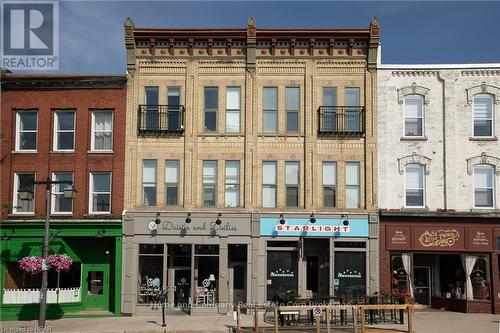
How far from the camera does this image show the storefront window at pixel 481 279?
28.2m

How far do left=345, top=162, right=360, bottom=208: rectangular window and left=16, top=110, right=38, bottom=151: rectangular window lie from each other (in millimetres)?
14303

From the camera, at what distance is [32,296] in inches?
1073

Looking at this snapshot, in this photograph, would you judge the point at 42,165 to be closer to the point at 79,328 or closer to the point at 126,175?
the point at 126,175

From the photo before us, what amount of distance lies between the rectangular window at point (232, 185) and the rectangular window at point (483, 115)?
1095cm

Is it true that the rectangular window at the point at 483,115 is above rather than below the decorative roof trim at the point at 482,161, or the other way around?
above

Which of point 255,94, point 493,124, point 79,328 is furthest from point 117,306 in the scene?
point 493,124

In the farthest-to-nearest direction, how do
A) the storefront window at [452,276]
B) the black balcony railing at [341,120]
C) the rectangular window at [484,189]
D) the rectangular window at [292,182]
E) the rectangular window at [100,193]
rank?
1. the black balcony railing at [341,120]
2. the rectangular window at [292,182]
3. the rectangular window at [100,193]
4. the rectangular window at [484,189]
5. the storefront window at [452,276]

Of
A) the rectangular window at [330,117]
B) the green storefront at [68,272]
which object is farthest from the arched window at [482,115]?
the green storefront at [68,272]

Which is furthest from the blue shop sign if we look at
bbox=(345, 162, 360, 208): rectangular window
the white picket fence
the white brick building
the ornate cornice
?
the ornate cornice

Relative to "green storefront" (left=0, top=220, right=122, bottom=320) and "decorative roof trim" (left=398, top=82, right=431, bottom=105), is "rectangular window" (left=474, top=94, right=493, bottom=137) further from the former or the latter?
"green storefront" (left=0, top=220, right=122, bottom=320)

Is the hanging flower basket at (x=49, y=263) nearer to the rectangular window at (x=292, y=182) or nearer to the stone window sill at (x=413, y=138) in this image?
the rectangular window at (x=292, y=182)

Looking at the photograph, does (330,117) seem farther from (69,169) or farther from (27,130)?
(27,130)

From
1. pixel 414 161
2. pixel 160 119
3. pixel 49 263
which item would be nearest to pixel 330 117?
pixel 414 161

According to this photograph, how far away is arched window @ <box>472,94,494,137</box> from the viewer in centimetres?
2914
